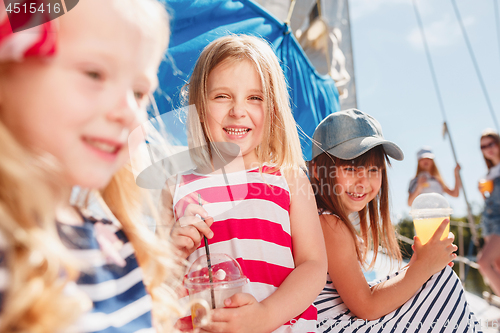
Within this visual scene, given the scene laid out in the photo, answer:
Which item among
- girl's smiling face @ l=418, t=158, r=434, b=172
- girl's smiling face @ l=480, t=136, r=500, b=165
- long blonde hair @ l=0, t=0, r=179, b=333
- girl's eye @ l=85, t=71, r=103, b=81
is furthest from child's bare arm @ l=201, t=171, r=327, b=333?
girl's smiling face @ l=418, t=158, r=434, b=172

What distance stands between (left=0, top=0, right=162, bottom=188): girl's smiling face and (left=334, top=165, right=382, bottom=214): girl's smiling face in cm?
99

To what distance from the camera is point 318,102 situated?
Result: 1.85 metres

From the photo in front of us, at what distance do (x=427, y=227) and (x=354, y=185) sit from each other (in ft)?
0.90

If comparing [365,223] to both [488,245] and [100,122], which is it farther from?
[100,122]

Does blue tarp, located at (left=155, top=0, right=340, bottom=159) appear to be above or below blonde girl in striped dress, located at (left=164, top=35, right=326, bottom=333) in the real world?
above

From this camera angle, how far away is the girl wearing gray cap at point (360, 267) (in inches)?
42.9

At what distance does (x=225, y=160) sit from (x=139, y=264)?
0.57 metres

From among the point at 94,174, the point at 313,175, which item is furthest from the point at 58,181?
the point at 313,175

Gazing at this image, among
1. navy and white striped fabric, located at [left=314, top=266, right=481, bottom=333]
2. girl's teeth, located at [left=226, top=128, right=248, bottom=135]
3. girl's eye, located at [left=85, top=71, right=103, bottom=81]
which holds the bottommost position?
navy and white striped fabric, located at [left=314, top=266, right=481, bottom=333]

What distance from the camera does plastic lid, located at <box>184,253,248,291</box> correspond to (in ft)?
2.19

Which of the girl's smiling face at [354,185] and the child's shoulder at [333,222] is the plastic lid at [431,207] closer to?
the girl's smiling face at [354,185]

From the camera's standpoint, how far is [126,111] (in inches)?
15.4

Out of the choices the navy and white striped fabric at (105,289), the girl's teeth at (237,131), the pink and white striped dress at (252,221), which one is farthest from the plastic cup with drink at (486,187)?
the navy and white striped fabric at (105,289)

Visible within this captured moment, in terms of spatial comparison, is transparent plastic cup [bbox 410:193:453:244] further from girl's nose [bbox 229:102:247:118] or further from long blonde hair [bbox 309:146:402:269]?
girl's nose [bbox 229:102:247:118]
